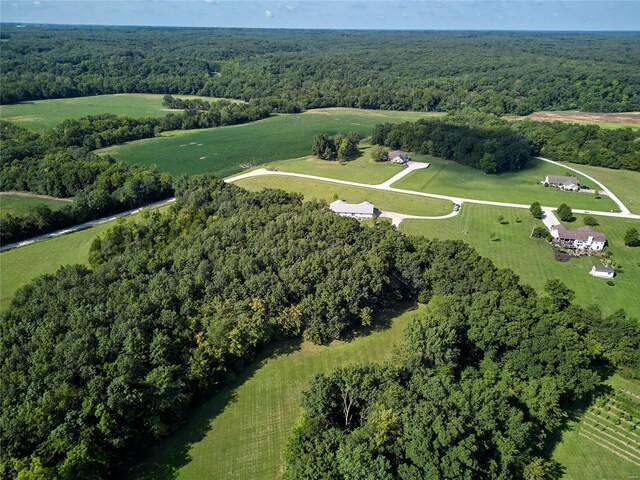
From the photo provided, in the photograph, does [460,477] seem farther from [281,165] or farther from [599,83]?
[599,83]

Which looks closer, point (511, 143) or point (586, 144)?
point (511, 143)

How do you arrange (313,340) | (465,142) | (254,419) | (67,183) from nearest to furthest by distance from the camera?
(254,419) → (313,340) → (67,183) → (465,142)

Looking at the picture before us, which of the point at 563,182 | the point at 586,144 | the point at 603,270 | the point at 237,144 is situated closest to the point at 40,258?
the point at 237,144

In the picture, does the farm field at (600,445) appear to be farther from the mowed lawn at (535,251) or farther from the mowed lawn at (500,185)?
the mowed lawn at (500,185)

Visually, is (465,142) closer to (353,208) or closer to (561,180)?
(561,180)

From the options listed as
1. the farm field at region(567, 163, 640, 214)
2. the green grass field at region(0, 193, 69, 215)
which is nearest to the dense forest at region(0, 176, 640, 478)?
the green grass field at region(0, 193, 69, 215)

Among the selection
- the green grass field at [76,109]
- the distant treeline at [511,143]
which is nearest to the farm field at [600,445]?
the distant treeline at [511,143]
